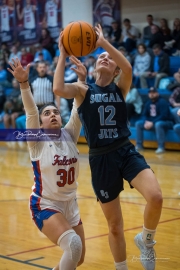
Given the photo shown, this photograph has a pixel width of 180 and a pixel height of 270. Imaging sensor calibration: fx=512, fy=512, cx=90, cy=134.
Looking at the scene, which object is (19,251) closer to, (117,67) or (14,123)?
(117,67)

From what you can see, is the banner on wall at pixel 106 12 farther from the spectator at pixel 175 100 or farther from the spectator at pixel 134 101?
the spectator at pixel 175 100

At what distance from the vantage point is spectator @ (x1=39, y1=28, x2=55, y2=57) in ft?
61.4

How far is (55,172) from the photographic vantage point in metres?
4.19

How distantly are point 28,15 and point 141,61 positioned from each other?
6911 millimetres

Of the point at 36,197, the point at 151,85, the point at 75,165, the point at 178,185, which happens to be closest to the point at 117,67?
the point at 75,165

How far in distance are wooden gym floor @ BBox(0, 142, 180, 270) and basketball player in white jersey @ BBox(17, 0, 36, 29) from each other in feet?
35.5

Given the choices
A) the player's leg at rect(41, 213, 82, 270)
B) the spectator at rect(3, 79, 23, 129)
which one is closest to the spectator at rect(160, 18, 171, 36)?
the spectator at rect(3, 79, 23, 129)

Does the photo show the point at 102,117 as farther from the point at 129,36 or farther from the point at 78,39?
the point at 129,36

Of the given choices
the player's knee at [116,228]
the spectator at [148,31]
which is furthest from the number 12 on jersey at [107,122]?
the spectator at [148,31]

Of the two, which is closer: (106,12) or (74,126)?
(74,126)

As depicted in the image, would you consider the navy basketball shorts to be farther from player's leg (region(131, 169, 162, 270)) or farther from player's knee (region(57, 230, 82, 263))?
player's knee (region(57, 230, 82, 263))

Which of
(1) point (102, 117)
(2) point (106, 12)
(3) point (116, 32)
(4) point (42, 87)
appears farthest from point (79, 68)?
(2) point (106, 12)

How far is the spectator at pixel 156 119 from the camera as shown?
1286cm

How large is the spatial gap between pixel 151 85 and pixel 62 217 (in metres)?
11.5
